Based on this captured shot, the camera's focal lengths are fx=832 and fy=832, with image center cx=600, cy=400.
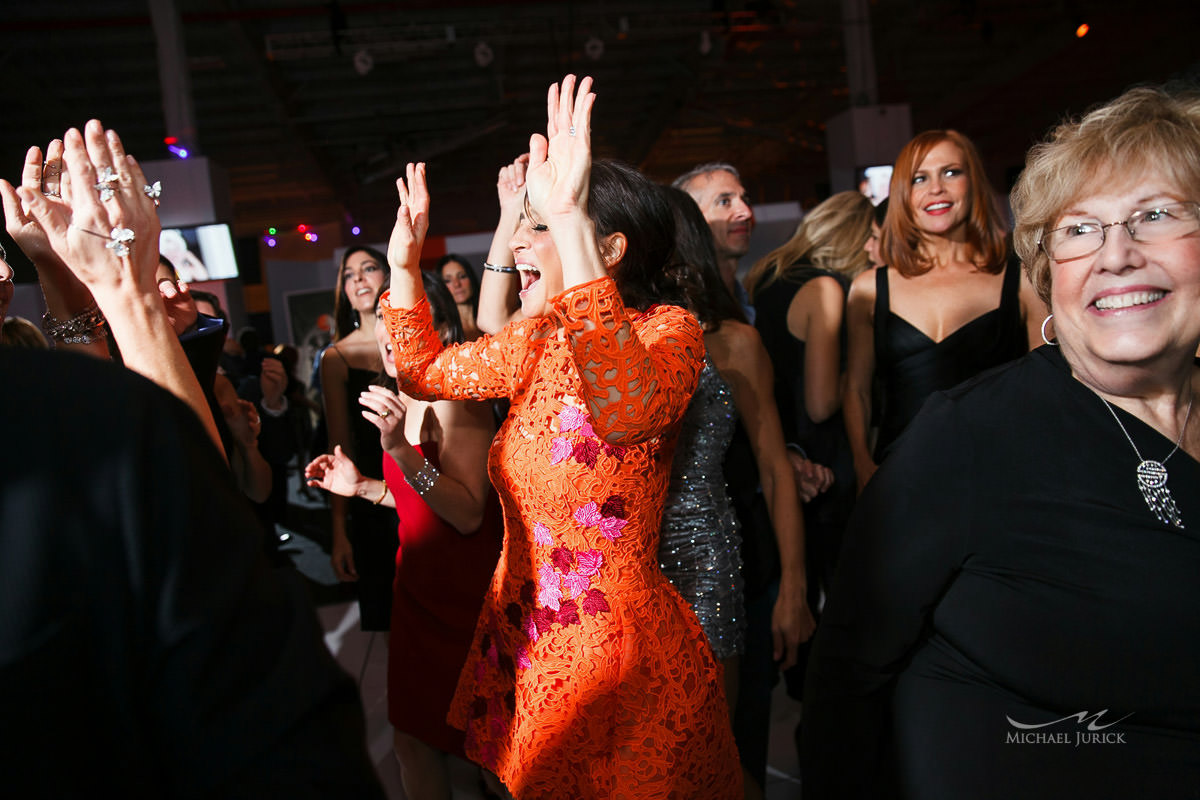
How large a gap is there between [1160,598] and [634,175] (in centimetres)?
101

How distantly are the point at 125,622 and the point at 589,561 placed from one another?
844 mm

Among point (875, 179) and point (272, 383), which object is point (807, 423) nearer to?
point (272, 383)

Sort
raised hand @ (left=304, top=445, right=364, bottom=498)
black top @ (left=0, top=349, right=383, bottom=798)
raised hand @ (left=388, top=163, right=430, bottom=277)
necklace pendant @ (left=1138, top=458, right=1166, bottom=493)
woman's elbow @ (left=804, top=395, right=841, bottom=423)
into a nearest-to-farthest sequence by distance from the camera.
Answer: black top @ (left=0, top=349, right=383, bottom=798) → necklace pendant @ (left=1138, top=458, right=1166, bottom=493) → raised hand @ (left=388, top=163, right=430, bottom=277) → raised hand @ (left=304, top=445, right=364, bottom=498) → woman's elbow @ (left=804, top=395, right=841, bottom=423)

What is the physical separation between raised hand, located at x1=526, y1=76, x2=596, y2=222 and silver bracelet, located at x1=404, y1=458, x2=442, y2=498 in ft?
2.75

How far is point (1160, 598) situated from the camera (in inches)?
38.2

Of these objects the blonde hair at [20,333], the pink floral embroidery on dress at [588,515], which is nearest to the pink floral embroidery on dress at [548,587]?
the pink floral embroidery on dress at [588,515]

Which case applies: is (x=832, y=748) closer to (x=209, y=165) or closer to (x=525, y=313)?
(x=525, y=313)

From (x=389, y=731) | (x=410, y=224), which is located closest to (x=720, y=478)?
(x=410, y=224)

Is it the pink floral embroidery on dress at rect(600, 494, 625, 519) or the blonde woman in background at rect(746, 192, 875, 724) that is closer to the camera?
the pink floral embroidery on dress at rect(600, 494, 625, 519)

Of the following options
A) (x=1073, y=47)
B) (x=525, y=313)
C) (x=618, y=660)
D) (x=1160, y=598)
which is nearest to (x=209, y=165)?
(x=525, y=313)

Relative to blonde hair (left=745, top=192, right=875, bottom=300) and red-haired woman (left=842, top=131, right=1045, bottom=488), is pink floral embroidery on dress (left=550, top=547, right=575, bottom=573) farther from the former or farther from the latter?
blonde hair (left=745, top=192, right=875, bottom=300)

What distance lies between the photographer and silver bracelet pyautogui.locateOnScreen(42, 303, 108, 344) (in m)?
1.08

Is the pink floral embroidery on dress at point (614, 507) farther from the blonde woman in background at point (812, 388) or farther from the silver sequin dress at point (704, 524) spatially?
the blonde woman in background at point (812, 388)

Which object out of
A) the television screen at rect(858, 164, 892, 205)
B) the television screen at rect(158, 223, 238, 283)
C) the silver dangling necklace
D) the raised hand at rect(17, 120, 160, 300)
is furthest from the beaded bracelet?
the television screen at rect(858, 164, 892, 205)
